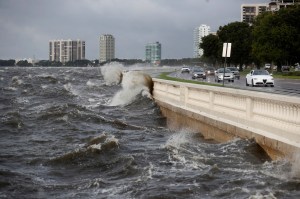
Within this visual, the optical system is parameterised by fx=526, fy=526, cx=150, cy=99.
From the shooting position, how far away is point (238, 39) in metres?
102

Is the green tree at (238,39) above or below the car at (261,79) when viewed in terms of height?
above

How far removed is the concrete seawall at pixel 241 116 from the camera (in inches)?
407

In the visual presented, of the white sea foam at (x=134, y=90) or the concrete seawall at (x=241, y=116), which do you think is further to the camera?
the white sea foam at (x=134, y=90)

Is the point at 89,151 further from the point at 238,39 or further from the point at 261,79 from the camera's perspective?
the point at 238,39

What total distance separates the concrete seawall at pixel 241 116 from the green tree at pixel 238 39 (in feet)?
271

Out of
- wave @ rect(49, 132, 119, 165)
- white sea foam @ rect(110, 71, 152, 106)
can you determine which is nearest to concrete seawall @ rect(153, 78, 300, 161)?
wave @ rect(49, 132, 119, 165)

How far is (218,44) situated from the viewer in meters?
113

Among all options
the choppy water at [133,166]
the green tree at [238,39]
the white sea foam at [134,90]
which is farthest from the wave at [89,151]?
the green tree at [238,39]

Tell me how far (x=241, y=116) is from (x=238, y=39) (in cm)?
9098

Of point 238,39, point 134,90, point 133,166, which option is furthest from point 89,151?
point 238,39

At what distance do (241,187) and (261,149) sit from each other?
278cm

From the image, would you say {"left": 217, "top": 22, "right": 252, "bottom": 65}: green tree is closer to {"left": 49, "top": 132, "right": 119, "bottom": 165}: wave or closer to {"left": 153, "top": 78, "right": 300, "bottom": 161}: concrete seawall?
{"left": 153, "top": 78, "right": 300, "bottom": 161}: concrete seawall

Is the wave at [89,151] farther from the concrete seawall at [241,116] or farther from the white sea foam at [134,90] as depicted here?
the white sea foam at [134,90]

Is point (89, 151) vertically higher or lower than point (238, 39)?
lower
